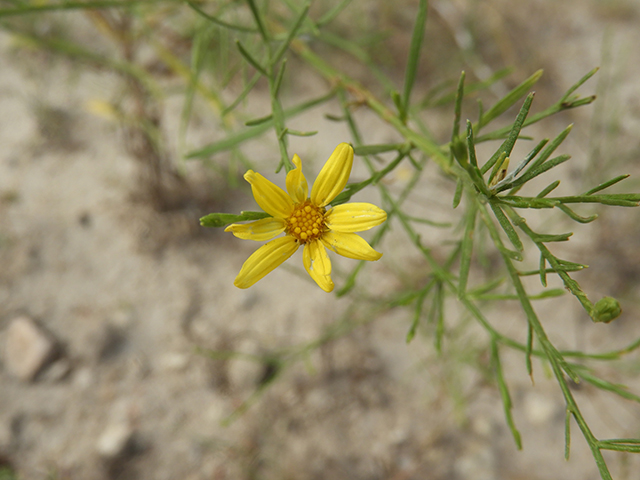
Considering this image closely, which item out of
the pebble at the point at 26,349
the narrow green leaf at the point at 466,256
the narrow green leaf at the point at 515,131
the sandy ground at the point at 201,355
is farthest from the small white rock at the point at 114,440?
the narrow green leaf at the point at 515,131

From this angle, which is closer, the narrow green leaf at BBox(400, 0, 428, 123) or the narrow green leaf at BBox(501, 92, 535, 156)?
the narrow green leaf at BBox(501, 92, 535, 156)

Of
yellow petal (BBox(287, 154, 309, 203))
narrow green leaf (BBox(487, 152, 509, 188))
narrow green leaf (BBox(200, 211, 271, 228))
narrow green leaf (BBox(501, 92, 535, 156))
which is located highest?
yellow petal (BBox(287, 154, 309, 203))

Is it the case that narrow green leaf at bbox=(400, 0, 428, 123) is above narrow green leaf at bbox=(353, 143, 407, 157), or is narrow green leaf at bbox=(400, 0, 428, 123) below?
above

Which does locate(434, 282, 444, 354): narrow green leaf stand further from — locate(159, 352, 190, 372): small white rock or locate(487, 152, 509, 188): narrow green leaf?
locate(159, 352, 190, 372): small white rock

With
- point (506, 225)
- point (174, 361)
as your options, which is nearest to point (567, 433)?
point (506, 225)

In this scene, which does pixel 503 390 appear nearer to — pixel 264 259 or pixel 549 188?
pixel 549 188

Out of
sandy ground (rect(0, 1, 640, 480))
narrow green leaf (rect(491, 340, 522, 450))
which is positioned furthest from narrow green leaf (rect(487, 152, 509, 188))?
sandy ground (rect(0, 1, 640, 480))

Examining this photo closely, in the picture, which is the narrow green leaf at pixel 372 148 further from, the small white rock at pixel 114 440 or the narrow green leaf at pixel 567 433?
the small white rock at pixel 114 440
